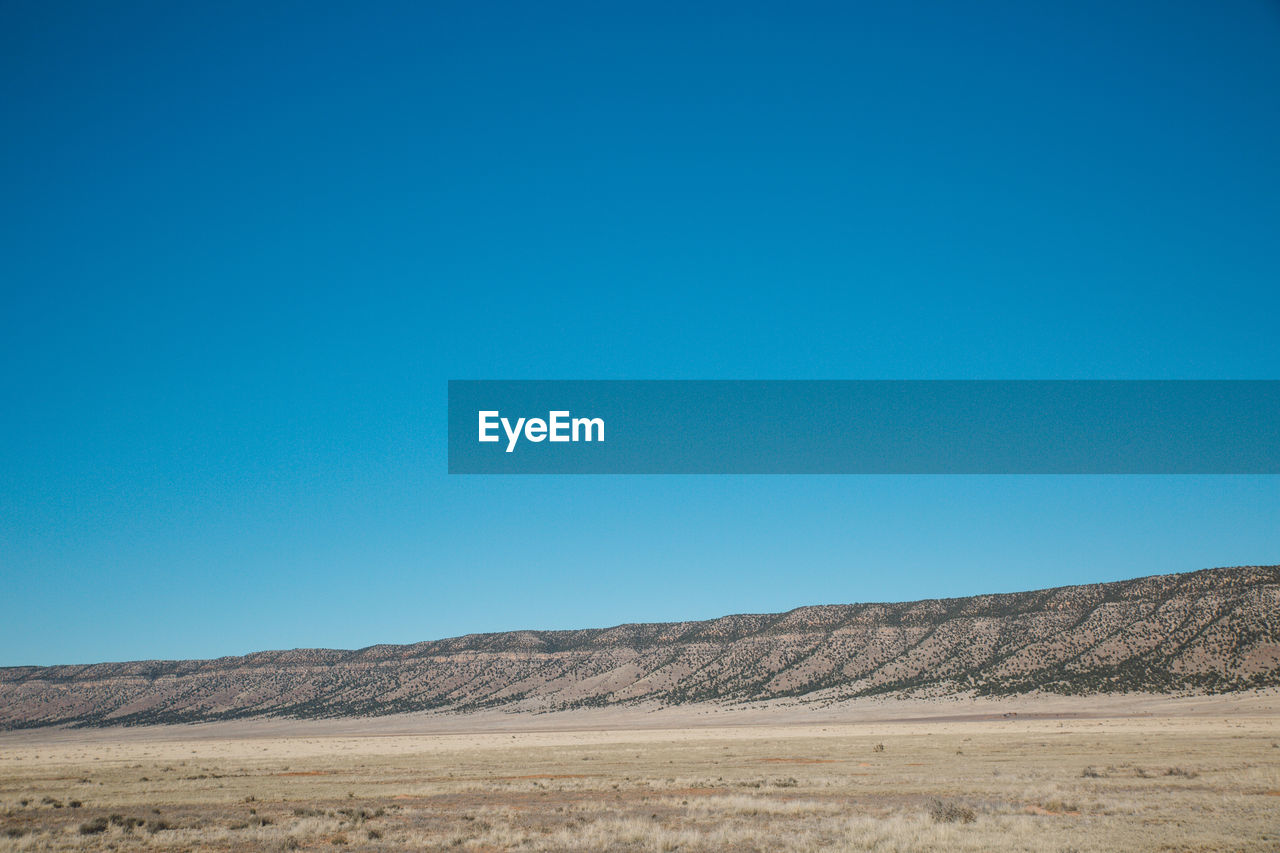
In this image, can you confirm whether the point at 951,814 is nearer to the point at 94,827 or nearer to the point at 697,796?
the point at 697,796

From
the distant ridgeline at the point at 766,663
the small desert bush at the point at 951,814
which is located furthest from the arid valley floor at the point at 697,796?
the distant ridgeline at the point at 766,663

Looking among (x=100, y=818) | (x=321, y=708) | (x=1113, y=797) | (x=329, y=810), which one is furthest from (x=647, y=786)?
(x=321, y=708)

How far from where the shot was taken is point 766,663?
133375mm

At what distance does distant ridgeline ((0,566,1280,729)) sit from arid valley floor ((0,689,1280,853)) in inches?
2107

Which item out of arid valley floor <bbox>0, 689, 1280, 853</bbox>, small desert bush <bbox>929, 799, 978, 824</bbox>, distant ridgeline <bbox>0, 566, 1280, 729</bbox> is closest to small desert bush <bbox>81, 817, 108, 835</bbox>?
arid valley floor <bbox>0, 689, 1280, 853</bbox>

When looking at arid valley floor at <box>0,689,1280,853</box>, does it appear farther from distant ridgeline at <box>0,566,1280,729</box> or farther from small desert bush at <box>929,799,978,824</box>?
distant ridgeline at <box>0,566,1280,729</box>

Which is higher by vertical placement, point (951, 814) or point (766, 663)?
point (766, 663)

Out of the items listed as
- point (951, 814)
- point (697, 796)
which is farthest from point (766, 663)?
point (951, 814)

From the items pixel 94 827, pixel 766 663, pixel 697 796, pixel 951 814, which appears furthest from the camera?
pixel 766 663

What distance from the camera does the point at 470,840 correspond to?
19516 millimetres

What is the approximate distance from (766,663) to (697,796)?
363 feet

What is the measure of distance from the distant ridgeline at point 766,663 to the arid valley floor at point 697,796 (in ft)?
176

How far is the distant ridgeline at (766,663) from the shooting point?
333ft

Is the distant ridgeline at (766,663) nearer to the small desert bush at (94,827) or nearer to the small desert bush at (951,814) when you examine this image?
the small desert bush at (951,814)
